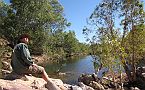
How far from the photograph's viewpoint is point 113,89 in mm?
28000

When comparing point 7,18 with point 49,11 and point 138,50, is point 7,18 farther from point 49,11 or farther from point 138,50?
point 138,50

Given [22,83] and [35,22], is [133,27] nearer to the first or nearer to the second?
[22,83]

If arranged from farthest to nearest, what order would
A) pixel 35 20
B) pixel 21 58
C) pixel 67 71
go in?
pixel 35 20, pixel 67 71, pixel 21 58

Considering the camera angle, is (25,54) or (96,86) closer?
(25,54)

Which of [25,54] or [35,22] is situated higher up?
[35,22]

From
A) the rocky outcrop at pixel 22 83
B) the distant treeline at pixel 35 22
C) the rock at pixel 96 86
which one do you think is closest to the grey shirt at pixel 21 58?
the rocky outcrop at pixel 22 83

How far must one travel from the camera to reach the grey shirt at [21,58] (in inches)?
500

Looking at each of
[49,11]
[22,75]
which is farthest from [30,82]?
[49,11]

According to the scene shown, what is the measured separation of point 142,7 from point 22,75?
19.1 m

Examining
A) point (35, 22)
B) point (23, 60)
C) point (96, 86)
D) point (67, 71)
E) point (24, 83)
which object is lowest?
point (67, 71)

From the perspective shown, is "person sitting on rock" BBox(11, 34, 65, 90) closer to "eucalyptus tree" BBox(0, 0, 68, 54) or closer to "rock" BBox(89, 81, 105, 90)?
"rock" BBox(89, 81, 105, 90)

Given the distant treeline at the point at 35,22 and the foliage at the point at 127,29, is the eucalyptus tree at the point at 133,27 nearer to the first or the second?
the foliage at the point at 127,29

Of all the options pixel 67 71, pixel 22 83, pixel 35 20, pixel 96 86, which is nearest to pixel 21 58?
pixel 22 83

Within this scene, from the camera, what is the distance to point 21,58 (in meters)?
12.8
